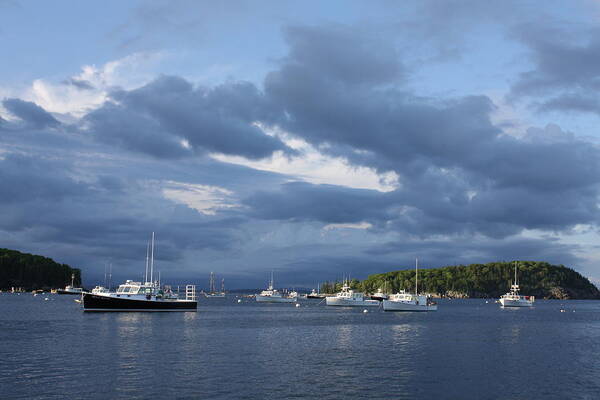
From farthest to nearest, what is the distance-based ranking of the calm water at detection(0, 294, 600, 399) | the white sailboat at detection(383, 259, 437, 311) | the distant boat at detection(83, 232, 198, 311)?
the white sailboat at detection(383, 259, 437, 311), the distant boat at detection(83, 232, 198, 311), the calm water at detection(0, 294, 600, 399)

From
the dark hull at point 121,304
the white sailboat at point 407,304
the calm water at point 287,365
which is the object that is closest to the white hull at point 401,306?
the white sailboat at point 407,304

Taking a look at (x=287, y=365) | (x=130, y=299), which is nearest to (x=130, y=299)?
(x=130, y=299)

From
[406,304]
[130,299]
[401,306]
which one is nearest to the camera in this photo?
[130,299]

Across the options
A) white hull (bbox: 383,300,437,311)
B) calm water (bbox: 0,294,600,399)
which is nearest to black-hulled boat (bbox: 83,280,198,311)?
calm water (bbox: 0,294,600,399)

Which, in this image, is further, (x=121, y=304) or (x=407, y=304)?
(x=407, y=304)

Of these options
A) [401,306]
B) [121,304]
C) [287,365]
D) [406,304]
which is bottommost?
[401,306]

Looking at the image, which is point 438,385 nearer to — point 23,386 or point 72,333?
point 23,386

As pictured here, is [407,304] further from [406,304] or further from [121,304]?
[121,304]

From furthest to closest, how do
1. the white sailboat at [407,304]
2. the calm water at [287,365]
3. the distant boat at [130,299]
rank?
the white sailboat at [407,304]
the distant boat at [130,299]
the calm water at [287,365]

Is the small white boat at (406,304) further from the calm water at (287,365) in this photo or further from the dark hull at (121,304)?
the calm water at (287,365)

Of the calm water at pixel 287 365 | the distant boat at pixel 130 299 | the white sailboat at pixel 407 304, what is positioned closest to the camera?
the calm water at pixel 287 365

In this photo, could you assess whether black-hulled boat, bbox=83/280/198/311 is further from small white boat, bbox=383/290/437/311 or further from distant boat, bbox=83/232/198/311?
small white boat, bbox=383/290/437/311

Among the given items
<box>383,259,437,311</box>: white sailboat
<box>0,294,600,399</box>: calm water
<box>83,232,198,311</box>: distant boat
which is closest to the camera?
<box>0,294,600,399</box>: calm water

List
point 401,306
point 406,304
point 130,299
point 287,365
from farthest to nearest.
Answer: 1. point 406,304
2. point 401,306
3. point 130,299
4. point 287,365
